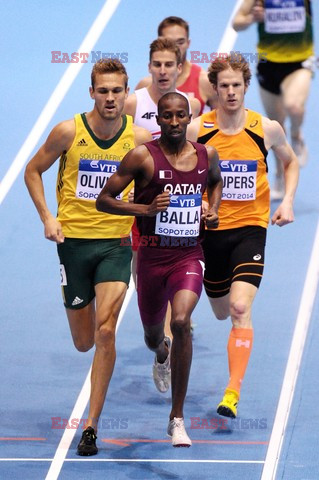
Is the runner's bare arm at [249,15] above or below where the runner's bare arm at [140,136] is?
above

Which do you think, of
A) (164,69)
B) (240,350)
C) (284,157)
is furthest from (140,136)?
(240,350)

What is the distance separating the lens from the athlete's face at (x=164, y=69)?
36.2ft

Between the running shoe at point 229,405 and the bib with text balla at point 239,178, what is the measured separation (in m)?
1.42

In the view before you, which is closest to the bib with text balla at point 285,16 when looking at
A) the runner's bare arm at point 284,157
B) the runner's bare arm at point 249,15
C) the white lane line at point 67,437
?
the runner's bare arm at point 249,15

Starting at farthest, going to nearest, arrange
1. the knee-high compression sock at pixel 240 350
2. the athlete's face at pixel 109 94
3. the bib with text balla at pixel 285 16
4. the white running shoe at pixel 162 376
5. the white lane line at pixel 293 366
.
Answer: the bib with text balla at pixel 285 16
the white running shoe at pixel 162 376
the knee-high compression sock at pixel 240 350
the athlete's face at pixel 109 94
the white lane line at pixel 293 366

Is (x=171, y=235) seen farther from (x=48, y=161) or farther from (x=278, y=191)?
(x=278, y=191)

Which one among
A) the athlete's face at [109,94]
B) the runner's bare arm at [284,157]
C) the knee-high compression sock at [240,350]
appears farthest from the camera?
the runner's bare arm at [284,157]

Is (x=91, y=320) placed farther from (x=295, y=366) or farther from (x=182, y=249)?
(x=295, y=366)

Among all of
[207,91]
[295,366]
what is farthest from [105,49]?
[295,366]

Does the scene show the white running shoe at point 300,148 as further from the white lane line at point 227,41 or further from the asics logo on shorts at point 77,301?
the asics logo on shorts at point 77,301

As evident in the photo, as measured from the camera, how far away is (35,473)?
909cm

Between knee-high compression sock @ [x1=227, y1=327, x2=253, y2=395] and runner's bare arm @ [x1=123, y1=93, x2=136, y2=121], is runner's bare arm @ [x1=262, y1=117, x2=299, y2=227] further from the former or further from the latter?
runner's bare arm @ [x1=123, y1=93, x2=136, y2=121]

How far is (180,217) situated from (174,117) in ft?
2.10

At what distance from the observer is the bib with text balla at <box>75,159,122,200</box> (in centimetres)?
951
